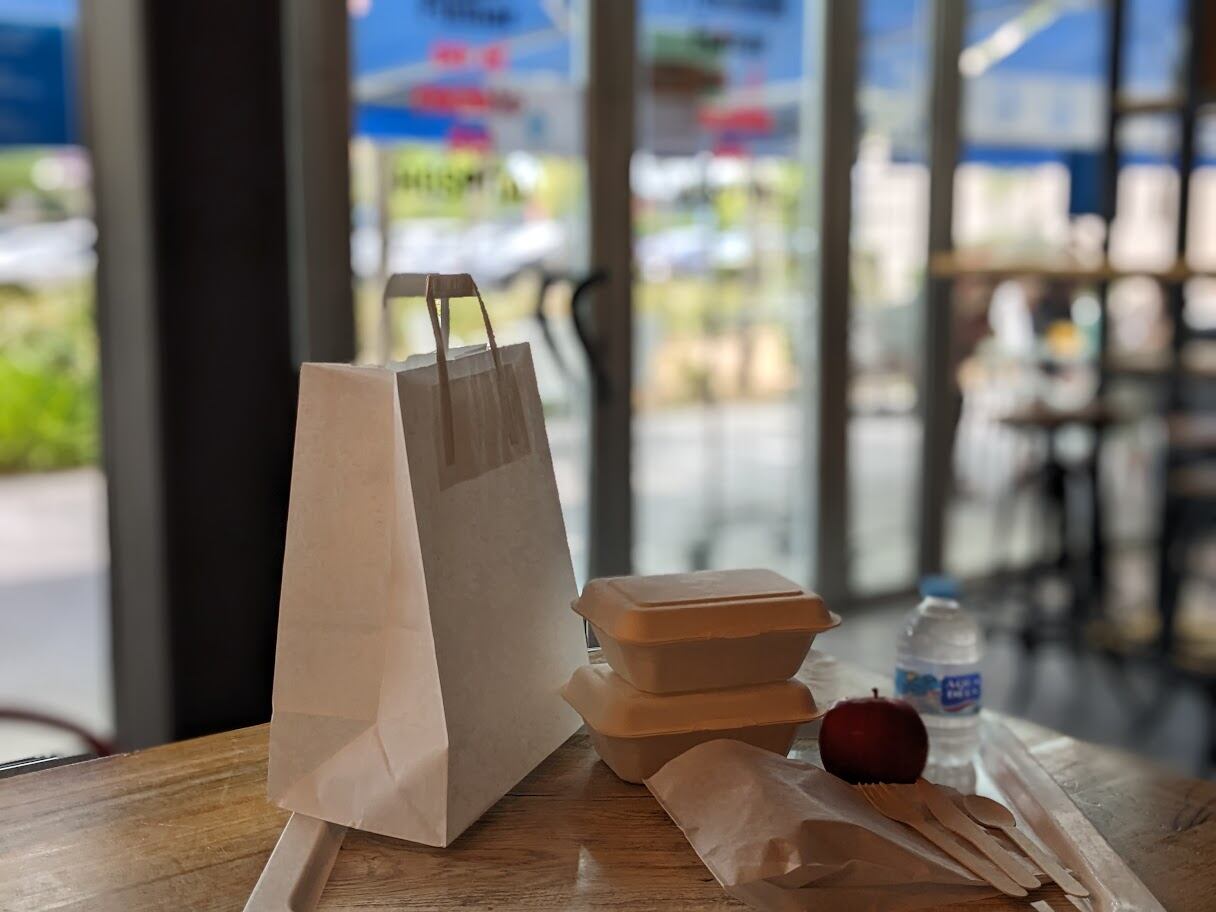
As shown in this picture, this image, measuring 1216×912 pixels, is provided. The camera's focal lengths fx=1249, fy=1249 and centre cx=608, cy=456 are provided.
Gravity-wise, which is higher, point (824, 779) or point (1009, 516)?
point (824, 779)

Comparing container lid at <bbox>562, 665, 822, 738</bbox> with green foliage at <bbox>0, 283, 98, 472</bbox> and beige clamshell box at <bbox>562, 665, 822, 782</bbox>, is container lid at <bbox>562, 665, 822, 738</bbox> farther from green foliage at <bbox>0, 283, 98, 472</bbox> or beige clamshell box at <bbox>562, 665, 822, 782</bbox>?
green foliage at <bbox>0, 283, 98, 472</bbox>

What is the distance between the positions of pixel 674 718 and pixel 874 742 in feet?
0.51

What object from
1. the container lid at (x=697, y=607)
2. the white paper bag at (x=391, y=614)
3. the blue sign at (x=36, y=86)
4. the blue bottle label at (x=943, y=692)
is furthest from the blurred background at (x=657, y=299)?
the blue bottle label at (x=943, y=692)

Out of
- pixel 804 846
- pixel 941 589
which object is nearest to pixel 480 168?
pixel 941 589

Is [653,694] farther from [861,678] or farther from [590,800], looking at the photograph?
[861,678]

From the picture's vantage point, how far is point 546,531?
3.53ft

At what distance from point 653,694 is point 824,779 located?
143mm

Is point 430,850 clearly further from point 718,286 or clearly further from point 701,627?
point 718,286

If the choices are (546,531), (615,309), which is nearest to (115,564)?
(615,309)

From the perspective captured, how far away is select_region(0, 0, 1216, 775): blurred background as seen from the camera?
8.50ft

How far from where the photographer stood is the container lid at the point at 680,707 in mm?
958

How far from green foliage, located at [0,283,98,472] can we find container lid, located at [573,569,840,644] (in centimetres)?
199

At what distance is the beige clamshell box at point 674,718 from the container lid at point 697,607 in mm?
57

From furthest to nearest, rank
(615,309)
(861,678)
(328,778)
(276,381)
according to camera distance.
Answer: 1. (615,309)
2. (276,381)
3. (861,678)
4. (328,778)
